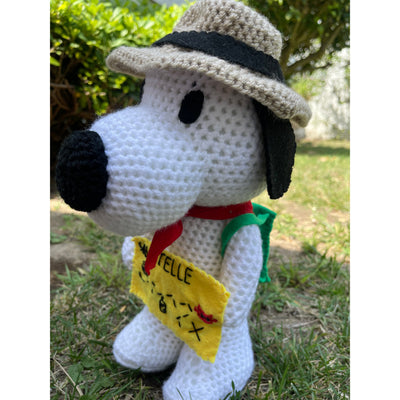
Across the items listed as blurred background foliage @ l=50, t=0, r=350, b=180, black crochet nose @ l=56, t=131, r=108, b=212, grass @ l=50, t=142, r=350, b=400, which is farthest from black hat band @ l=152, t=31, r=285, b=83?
blurred background foliage @ l=50, t=0, r=350, b=180

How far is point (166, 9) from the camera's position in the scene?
5.93ft

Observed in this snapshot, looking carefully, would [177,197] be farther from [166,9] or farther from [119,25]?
[166,9]

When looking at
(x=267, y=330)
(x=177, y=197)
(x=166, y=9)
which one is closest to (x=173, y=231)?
(x=177, y=197)

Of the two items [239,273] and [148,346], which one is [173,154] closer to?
[239,273]

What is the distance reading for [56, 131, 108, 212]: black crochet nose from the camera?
1.82ft

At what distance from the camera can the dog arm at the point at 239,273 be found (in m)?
0.72

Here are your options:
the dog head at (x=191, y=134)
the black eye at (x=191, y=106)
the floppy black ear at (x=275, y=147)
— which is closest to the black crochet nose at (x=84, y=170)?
the dog head at (x=191, y=134)

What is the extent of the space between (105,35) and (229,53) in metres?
1.32

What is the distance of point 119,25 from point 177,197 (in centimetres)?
141

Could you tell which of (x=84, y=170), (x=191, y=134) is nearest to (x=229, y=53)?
(x=191, y=134)

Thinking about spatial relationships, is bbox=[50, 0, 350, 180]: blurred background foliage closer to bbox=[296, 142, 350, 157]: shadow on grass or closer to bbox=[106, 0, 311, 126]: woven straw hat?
bbox=[106, 0, 311, 126]: woven straw hat

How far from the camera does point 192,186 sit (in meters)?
0.63

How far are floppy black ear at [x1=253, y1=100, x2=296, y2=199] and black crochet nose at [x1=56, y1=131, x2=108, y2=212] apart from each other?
28 cm

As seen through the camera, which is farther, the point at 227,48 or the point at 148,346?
the point at 148,346
